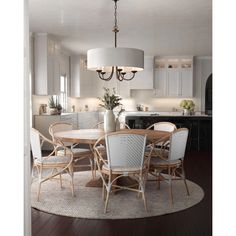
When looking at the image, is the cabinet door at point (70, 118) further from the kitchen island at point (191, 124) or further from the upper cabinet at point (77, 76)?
the kitchen island at point (191, 124)

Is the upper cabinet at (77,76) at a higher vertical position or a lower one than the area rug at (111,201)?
higher

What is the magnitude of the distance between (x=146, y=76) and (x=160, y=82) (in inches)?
20.1

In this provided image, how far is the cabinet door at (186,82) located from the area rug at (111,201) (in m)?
5.91

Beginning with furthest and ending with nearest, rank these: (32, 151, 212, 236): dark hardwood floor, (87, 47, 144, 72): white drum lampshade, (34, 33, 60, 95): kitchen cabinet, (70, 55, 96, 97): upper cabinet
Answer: (70, 55, 96, 97): upper cabinet, (34, 33, 60, 95): kitchen cabinet, (87, 47, 144, 72): white drum lampshade, (32, 151, 212, 236): dark hardwood floor

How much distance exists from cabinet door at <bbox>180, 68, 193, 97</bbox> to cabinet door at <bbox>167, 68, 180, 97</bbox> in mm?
138

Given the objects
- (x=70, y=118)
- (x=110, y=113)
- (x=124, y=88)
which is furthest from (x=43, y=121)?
(x=124, y=88)

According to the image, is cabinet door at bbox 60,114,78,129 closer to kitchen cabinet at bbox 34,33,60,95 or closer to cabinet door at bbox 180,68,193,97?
Result: kitchen cabinet at bbox 34,33,60,95

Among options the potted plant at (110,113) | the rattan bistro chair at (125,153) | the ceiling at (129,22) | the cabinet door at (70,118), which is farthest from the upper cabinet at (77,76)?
the rattan bistro chair at (125,153)

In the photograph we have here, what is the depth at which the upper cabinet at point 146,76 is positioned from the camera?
392 inches

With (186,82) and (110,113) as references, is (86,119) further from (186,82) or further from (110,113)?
(110,113)

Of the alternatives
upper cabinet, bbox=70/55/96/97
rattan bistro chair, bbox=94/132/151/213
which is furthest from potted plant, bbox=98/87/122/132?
upper cabinet, bbox=70/55/96/97

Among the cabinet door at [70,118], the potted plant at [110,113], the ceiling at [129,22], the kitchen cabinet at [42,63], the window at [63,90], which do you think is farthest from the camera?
the window at [63,90]

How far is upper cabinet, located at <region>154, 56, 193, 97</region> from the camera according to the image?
393 inches

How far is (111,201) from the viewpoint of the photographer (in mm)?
3699
